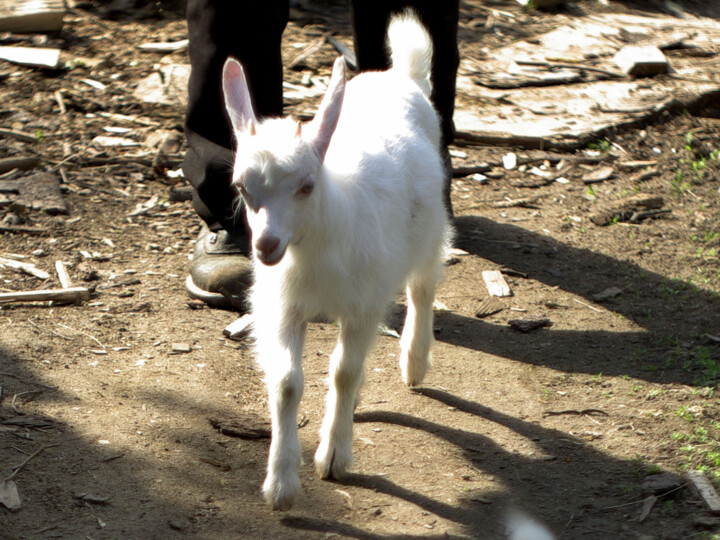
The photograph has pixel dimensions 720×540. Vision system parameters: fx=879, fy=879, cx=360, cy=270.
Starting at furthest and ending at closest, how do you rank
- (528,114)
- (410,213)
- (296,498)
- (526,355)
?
(528,114) → (526,355) → (410,213) → (296,498)

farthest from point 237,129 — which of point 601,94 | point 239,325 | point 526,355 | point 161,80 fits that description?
point 601,94

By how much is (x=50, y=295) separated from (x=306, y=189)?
2.11 meters

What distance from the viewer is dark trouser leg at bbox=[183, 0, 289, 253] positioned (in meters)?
4.08

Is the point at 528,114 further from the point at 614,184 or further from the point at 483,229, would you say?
the point at 483,229

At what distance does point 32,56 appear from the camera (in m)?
6.98

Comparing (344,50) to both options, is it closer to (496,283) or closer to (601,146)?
(601,146)

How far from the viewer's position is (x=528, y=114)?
686 centimetres

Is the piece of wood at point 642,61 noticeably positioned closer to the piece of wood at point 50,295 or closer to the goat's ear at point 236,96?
the piece of wood at point 50,295

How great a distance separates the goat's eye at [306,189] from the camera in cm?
263

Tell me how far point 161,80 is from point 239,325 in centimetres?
336

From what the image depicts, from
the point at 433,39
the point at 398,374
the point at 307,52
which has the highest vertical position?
the point at 433,39

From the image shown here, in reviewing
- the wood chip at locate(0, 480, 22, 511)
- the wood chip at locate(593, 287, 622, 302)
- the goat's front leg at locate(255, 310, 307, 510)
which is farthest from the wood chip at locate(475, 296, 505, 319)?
the wood chip at locate(0, 480, 22, 511)

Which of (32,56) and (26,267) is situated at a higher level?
(32,56)

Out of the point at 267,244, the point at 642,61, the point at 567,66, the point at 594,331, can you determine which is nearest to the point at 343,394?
the point at 267,244
